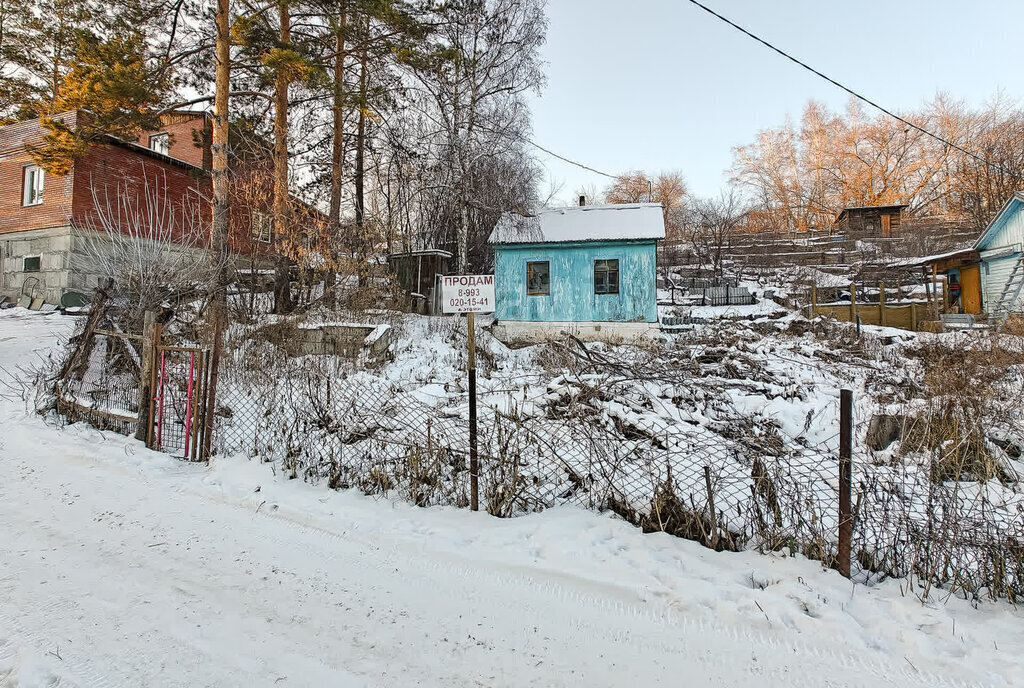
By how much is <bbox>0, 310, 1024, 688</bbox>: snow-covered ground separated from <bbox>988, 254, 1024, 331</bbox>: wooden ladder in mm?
20179

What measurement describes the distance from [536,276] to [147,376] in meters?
12.2

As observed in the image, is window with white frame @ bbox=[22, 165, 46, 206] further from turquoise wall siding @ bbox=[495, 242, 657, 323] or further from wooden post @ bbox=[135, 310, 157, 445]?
wooden post @ bbox=[135, 310, 157, 445]

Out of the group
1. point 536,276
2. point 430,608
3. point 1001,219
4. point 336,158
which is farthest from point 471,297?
point 1001,219

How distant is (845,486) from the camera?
294 cm

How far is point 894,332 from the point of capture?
1424 centimetres

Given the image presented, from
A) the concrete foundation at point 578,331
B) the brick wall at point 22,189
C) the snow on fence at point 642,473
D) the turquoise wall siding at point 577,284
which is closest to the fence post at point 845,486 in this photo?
the snow on fence at point 642,473

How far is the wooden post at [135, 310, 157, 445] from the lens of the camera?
5.38 metres

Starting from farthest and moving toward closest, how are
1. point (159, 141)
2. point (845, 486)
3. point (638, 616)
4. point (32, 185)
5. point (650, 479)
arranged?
point (159, 141) → point (32, 185) → point (650, 479) → point (845, 486) → point (638, 616)

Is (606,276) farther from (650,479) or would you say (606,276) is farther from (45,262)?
(45,262)

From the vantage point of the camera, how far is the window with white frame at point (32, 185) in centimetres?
1608

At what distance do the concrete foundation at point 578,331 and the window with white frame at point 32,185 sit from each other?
16.1 metres

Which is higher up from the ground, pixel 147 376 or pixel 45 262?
pixel 45 262

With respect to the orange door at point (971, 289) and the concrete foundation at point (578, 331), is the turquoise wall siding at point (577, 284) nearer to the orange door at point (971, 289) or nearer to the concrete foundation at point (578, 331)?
the concrete foundation at point (578, 331)

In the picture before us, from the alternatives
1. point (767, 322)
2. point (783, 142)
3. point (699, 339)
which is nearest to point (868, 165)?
point (783, 142)
